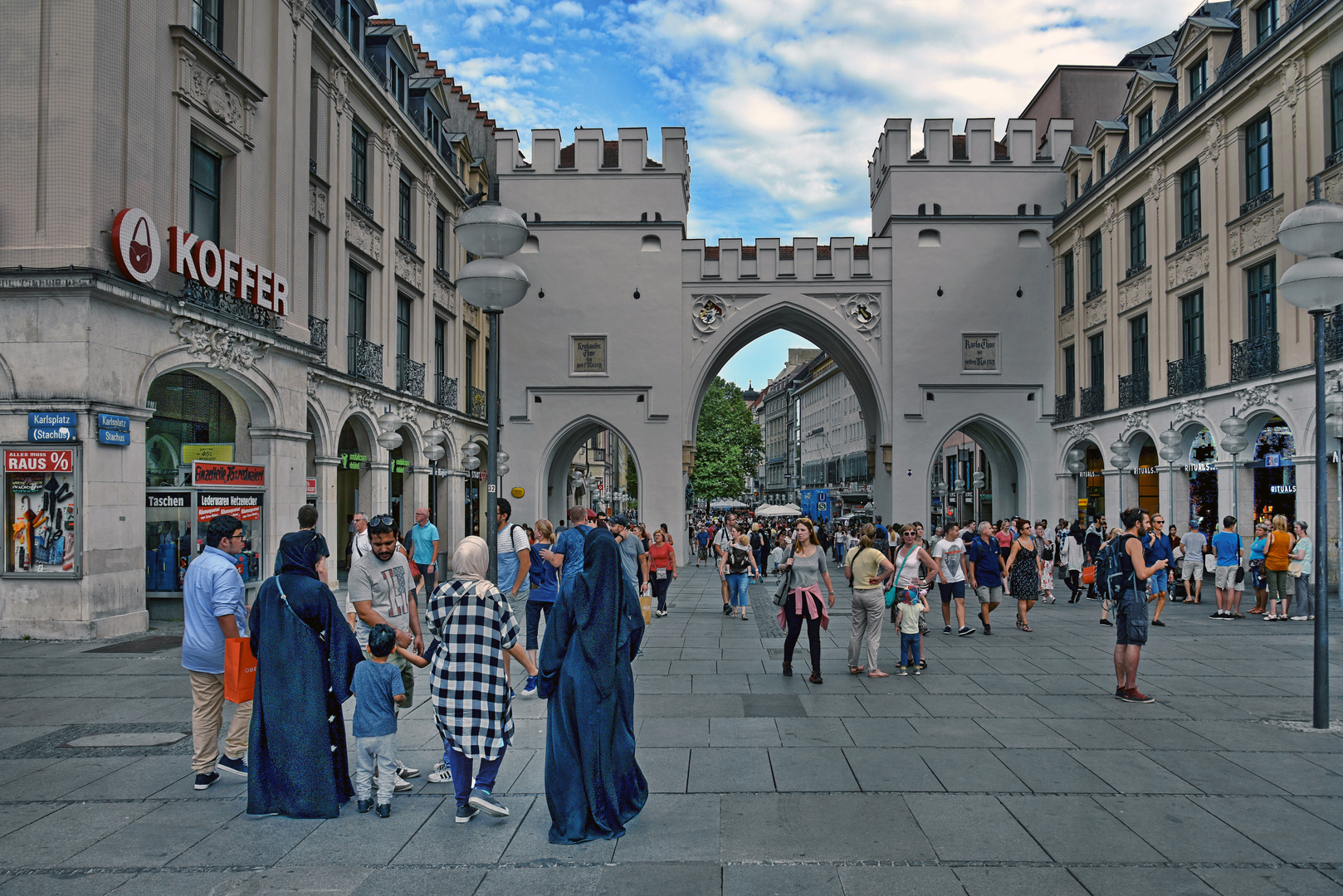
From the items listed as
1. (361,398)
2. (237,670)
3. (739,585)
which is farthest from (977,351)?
(237,670)

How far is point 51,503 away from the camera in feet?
38.5

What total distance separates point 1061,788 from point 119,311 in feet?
40.4

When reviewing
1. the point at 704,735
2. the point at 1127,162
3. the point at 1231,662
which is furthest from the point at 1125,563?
the point at 1127,162

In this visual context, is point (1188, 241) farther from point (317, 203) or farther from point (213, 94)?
point (213, 94)

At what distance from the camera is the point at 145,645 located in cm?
1135

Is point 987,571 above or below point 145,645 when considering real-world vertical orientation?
above

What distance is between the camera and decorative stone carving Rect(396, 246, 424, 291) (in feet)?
77.8

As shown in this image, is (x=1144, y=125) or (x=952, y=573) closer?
(x=952, y=573)

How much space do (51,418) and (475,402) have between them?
1875 centimetres

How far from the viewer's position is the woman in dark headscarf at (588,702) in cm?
490

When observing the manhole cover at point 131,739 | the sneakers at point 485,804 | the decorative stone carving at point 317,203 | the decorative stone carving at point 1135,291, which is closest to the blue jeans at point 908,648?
the sneakers at point 485,804

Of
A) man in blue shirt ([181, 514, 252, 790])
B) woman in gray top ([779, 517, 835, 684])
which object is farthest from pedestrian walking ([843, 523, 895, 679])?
man in blue shirt ([181, 514, 252, 790])

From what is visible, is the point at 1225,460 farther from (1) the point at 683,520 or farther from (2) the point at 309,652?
(2) the point at 309,652

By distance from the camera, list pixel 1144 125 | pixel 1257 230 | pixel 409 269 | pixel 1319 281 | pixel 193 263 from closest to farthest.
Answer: pixel 1319 281, pixel 193 263, pixel 1257 230, pixel 409 269, pixel 1144 125
